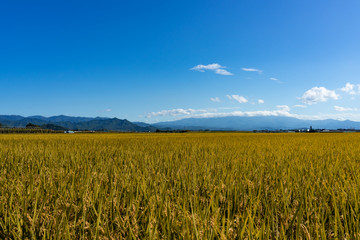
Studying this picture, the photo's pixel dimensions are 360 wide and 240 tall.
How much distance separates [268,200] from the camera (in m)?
1.81

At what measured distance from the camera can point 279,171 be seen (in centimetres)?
289

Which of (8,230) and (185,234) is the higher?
(185,234)

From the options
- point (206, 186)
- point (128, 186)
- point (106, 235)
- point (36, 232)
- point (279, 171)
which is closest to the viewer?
point (106, 235)

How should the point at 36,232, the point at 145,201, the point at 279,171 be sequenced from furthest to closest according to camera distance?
1. the point at 279,171
2. the point at 145,201
3. the point at 36,232

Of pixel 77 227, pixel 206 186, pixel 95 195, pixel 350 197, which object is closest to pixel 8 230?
pixel 77 227

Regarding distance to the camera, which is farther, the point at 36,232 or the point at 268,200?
the point at 268,200

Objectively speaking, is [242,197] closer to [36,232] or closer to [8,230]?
[36,232]

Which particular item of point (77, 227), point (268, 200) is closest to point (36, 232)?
point (77, 227)

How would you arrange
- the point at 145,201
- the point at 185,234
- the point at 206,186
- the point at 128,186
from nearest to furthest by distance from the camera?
the point at 185,234 < the point at 145,201 < the point at 128,186 < the point at 206,186

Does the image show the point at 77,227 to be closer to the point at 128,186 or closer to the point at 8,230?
the point at 8,230

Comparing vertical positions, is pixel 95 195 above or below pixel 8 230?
above

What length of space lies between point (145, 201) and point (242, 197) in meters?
0.79

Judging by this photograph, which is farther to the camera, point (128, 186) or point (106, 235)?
point (128, 186)

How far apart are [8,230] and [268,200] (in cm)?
184
